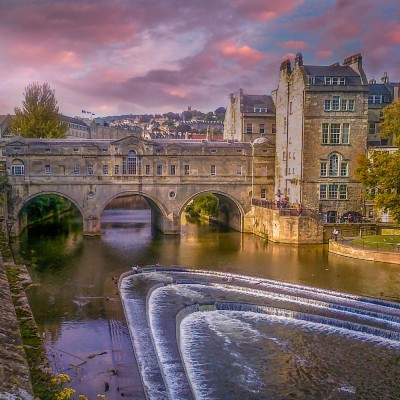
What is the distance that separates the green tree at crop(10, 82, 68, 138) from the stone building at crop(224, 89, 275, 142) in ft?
78.6

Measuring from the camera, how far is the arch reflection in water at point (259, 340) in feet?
60.0

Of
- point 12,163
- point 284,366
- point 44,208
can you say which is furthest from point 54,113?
point 284,366

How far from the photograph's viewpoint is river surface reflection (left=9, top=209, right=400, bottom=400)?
1972 cm

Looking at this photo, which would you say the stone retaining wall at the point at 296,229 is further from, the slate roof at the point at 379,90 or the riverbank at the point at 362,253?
the slate roof at the point at 379,90

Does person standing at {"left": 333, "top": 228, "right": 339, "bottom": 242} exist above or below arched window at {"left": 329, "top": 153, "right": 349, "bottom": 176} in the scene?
below

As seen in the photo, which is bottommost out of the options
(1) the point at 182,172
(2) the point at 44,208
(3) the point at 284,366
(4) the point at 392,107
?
(3) the point at 284,366

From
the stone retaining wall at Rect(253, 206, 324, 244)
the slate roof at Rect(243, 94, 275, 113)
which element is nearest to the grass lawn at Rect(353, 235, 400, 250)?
the stone retaining wall at Rect(253, 206, 324, 244)

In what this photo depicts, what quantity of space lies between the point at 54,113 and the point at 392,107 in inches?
1745

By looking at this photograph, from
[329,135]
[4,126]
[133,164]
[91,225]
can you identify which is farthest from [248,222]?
[4,126]

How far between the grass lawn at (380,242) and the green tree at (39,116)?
135 feet

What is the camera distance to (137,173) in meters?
52.4

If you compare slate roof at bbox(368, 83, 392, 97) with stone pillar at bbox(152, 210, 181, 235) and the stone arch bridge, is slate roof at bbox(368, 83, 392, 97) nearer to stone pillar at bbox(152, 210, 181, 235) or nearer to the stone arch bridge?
the stone arch bridge

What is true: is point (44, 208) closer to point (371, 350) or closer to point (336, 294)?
point (336, 294)

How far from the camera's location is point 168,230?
53094 millimetres
